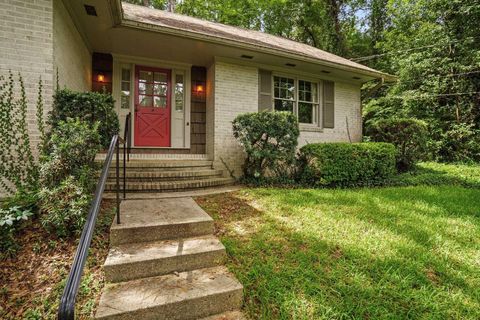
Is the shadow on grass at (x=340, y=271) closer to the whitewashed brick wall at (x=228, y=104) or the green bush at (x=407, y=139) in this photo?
the whitewashed brick wall at (x=228, y=104)

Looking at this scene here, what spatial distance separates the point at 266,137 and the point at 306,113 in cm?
292

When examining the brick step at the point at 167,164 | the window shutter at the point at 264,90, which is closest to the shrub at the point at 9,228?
the brick step at the point at 167,164

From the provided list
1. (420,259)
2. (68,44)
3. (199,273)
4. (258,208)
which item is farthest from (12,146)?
(420,259)

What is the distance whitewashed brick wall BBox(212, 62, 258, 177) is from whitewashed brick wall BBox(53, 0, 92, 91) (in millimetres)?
2879

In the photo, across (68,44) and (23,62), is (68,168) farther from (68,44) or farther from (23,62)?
(68,44)

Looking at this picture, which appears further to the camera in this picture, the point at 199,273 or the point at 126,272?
the point at 199,273

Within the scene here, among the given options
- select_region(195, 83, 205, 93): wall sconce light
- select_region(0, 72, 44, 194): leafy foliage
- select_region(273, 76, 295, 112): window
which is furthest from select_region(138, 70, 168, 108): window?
select_region(273, 76, 295, 112): window

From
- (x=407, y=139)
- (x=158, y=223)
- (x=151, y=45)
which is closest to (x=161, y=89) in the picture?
(x=151, y=45)

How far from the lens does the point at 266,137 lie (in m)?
5.48

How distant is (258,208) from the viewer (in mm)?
3918

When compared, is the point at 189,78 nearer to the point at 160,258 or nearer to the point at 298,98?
the point at 298,98

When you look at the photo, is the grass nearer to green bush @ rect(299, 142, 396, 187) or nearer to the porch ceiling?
the porch ceiling

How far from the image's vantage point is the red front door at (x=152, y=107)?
646 centimetres

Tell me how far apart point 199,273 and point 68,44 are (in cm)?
454
